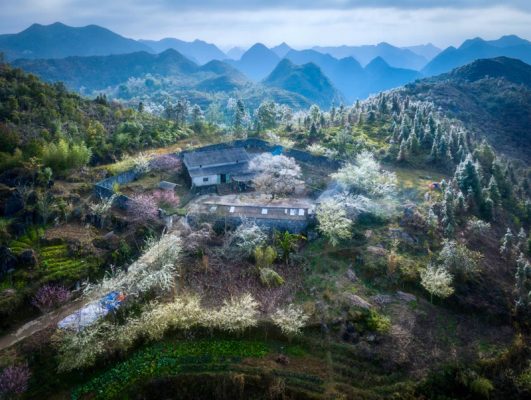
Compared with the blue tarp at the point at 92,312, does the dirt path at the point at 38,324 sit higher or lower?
lower

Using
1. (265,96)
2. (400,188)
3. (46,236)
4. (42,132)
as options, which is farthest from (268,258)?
(265,96)

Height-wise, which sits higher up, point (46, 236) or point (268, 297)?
point (46, 236)

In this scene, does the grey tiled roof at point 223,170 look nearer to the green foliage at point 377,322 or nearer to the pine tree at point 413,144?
the green foliage at point 377,322

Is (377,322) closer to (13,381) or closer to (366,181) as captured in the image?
(366,181)

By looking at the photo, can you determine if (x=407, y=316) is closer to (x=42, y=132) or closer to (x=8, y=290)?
(x=8, y=290)

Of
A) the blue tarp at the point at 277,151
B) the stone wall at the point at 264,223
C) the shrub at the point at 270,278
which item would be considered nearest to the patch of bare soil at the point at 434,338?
the shrub at the point at 270,278

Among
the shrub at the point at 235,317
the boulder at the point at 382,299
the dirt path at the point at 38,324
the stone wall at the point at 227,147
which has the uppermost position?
the stone wall at the point at 227,147
